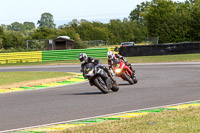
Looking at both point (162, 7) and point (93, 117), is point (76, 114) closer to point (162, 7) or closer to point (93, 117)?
point (93, 117)

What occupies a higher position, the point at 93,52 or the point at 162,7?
the point at 162,7

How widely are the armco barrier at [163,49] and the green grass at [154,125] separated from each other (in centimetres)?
2701

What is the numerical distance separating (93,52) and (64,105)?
2980 centimetres

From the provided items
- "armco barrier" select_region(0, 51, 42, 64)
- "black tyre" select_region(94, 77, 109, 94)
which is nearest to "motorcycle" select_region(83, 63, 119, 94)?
"black tyre" select_region(94, 77, 109, 94)

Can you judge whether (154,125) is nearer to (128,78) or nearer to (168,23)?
(128,78)

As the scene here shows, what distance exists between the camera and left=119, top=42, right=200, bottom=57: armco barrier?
115 feet

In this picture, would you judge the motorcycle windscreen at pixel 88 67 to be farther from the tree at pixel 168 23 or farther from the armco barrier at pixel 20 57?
the tree at pixel 168 23

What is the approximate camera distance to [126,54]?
126 feet

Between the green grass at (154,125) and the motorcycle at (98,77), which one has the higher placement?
the motorcycle at (98,77)

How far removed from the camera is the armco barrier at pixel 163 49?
115ft

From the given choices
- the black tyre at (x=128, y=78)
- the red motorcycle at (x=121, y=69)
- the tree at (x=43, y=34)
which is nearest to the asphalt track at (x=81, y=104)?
the red motorcycle at (x=121, y=69)

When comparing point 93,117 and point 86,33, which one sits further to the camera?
point 86,33

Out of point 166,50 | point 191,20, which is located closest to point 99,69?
point 166,50

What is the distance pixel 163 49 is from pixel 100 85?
23854mm
